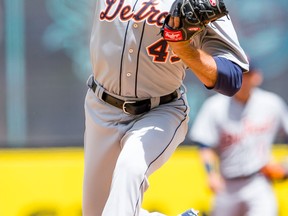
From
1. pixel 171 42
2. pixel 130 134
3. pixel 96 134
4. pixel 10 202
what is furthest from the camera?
pixel 10 202

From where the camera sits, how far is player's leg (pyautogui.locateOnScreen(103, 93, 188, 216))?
354cm

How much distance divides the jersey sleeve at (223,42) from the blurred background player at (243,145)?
2569 mm

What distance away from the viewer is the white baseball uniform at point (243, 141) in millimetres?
6395

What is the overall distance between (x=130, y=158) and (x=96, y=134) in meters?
0.53

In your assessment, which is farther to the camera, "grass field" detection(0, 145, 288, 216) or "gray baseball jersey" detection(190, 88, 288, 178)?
"grass field" detection(0, 145, 288, 216)

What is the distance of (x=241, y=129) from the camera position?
6484 millimetres

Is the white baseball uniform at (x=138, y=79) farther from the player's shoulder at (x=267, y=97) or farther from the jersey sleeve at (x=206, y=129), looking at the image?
the player's shoulder at (x=267, y=97)

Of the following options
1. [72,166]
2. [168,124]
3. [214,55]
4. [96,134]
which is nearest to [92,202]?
[96,134]

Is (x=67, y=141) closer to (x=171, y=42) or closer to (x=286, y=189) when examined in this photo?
(x=286, y=189)

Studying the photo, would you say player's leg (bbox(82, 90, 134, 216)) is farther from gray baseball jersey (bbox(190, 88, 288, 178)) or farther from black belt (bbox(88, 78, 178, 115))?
gray baseball jersey (bbox(190, 88, 288, 178))

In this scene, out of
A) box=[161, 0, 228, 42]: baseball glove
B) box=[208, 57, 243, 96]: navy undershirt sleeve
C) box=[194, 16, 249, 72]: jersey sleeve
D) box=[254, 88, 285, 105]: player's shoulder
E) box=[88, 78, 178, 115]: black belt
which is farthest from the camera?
box=[254, 88, 285, 105]: player's shoulder

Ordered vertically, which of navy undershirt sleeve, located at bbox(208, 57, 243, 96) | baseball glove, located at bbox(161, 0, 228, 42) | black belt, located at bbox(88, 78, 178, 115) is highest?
baseball glove, located at bbox(161, 0, 228, 42)

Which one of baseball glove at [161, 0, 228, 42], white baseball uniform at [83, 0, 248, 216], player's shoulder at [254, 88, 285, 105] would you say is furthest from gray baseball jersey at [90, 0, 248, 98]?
player's shoulder at [254, 88, 285, 105]

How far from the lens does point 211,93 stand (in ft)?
23.2
